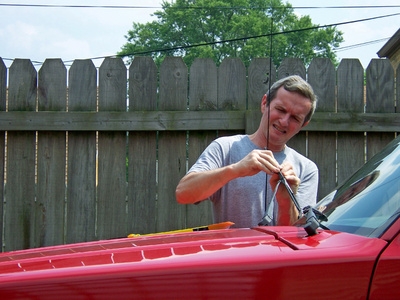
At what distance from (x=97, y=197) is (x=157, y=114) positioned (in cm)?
81

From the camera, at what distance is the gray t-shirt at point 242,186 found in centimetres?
310

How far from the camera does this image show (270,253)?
1429 mm

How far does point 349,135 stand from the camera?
4.89 m

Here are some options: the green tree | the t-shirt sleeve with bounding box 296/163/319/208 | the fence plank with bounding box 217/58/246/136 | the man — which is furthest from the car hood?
the green tree

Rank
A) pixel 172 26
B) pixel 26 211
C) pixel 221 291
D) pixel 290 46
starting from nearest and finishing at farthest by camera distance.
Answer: pixel 221 291
pixel 26 211
pixel 290 46
pixel 172 26

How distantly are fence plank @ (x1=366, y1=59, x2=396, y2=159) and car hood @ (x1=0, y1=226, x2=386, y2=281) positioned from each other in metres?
3.31

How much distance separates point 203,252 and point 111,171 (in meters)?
3.34

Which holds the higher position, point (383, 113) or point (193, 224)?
point (383, 113)

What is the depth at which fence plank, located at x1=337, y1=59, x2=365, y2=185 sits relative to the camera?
4.89 meters

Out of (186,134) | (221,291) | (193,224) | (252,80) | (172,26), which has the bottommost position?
(193,224)

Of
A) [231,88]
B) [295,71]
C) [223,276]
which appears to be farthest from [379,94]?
[223,276]

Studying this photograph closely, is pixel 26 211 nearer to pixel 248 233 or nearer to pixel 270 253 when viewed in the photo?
pixel 248 233

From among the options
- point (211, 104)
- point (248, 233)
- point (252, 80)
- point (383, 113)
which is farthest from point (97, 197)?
point (248, 233)

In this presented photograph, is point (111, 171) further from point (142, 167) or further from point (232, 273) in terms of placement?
point (232, 273)
